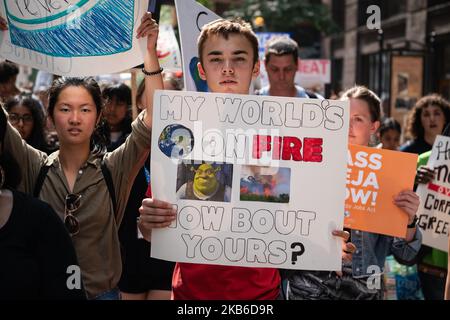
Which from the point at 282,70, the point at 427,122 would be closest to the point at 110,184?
the point at 282,70

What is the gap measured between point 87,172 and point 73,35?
80 cm

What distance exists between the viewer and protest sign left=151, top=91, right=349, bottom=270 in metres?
2.97

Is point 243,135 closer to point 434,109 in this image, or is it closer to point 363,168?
point 363,168

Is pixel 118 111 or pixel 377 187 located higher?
pixel 118 111

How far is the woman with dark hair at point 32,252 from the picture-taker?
242cm

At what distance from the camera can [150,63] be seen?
344 cm

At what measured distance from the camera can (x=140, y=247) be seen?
486 cm

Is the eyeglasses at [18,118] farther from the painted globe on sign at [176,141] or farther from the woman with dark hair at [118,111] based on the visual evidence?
the painted globe on sign at [176,141]

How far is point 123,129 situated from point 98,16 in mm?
2071

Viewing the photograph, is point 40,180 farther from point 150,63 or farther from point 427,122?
point 427,122

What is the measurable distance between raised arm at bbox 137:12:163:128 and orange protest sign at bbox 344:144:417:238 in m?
1.05

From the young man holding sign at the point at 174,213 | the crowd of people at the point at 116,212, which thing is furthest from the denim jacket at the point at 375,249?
the young man holding sign at the point at 174,213

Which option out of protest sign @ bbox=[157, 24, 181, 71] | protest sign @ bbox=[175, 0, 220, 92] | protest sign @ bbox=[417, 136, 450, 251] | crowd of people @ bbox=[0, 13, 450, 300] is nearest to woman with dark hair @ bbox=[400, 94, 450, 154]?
protest sign @ bbox=[417, 136, 450, 251]

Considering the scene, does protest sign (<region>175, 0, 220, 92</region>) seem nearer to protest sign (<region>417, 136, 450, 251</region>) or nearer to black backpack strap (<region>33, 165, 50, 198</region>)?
black backpack strap (<region>33, 165, 50, 198</region>)
